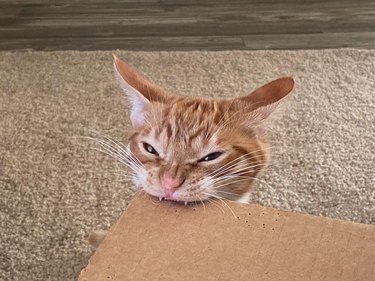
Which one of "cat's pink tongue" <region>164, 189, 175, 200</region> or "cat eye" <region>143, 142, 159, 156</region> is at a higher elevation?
"cat's pink tongue" <region>164, 189, 175, 200</region>

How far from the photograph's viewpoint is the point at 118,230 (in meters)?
0.76

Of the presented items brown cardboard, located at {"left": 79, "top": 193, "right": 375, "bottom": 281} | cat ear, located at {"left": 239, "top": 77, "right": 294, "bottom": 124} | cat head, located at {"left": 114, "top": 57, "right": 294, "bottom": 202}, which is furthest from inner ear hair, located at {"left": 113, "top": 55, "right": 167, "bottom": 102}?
brown cardboard, located at {"left": 79, "top": 193, "right": 375, "bottom": 281}

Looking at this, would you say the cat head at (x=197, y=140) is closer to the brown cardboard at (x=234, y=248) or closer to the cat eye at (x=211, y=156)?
the cat eye at (x=211, y=156)

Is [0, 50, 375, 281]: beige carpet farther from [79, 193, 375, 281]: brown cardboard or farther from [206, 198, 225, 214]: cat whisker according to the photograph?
[79, 193, 375, 281]: brown cardboard

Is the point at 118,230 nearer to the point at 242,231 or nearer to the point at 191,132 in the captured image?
the point at 242,231

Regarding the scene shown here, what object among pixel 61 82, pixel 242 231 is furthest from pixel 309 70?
pixel 242 231

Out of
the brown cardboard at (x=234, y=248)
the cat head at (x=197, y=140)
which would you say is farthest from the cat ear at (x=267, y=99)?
the brown cardboard at (x=234, y=248)

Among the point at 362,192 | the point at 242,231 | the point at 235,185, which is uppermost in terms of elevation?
the point at 242,231

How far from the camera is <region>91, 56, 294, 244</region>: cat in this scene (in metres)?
0.94

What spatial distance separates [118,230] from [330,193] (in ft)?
3.19

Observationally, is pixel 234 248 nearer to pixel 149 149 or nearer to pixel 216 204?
pixel 216 204

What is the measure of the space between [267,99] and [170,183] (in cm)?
25

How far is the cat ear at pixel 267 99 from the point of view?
1.02 meters

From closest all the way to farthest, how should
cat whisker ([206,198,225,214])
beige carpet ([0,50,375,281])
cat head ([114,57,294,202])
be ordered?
cat whisker ([206,198,225,214]) → cat head ([114,57,294,202]) → beige carpet ([0,50,375,281])
